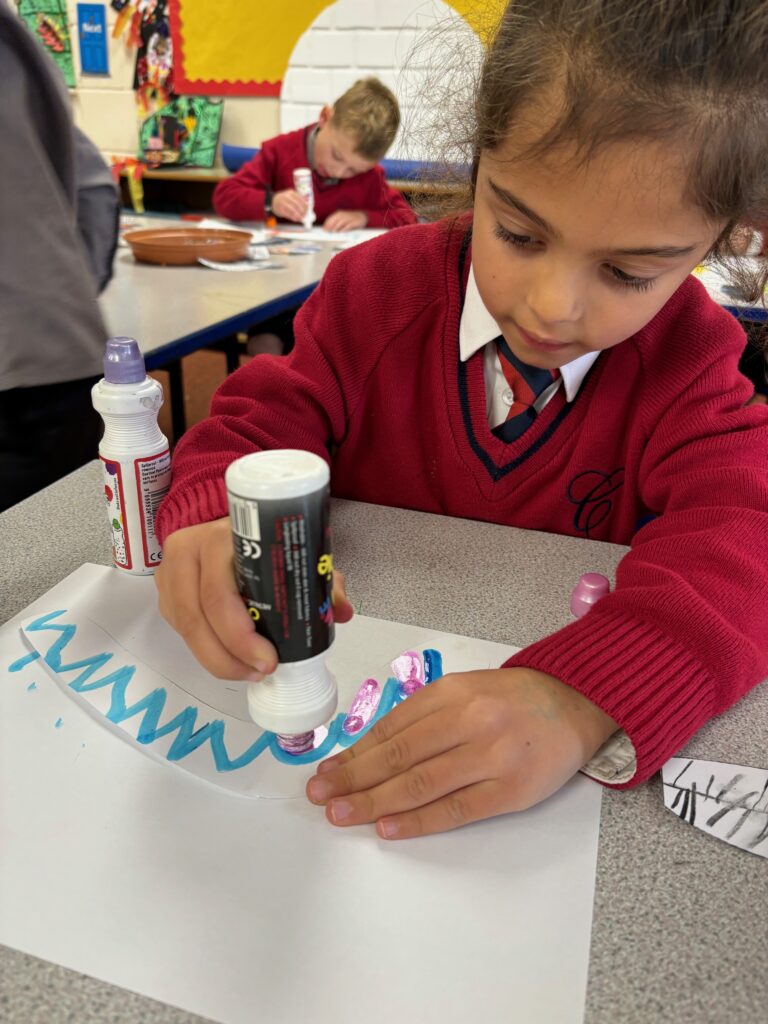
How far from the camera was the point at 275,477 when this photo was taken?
1.14ft

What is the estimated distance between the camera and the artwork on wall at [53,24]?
361 centimetres

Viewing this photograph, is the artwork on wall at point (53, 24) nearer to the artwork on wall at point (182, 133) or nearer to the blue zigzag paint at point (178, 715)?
the artwork on wall at point (182, 133)

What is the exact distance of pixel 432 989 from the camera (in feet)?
1.13

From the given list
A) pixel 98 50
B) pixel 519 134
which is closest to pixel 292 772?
pixel 519 134

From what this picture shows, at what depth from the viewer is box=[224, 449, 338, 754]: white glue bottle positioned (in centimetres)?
35

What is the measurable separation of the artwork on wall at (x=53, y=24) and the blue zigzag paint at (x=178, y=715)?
13.0 ft

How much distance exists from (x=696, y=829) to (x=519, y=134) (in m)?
0.45

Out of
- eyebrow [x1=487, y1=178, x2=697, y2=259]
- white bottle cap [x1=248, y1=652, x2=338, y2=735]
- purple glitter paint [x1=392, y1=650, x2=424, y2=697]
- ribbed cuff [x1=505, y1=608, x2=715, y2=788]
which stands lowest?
purple glitter paint [x1=392, y1=650, x2=424, y2=697]

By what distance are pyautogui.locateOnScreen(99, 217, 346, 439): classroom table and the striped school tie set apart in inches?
20.9

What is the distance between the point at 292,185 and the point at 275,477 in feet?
8.40

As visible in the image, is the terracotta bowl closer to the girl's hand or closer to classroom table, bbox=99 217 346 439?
classroom table, bbox=99 217 346 439

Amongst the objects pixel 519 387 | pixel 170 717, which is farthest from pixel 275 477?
pixel 519 387

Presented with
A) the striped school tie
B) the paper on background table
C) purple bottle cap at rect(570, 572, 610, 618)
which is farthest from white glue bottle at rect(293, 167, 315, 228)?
the paper on background table

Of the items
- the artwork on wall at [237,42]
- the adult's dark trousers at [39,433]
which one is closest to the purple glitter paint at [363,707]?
the adult's dark trousers at [39,433]
